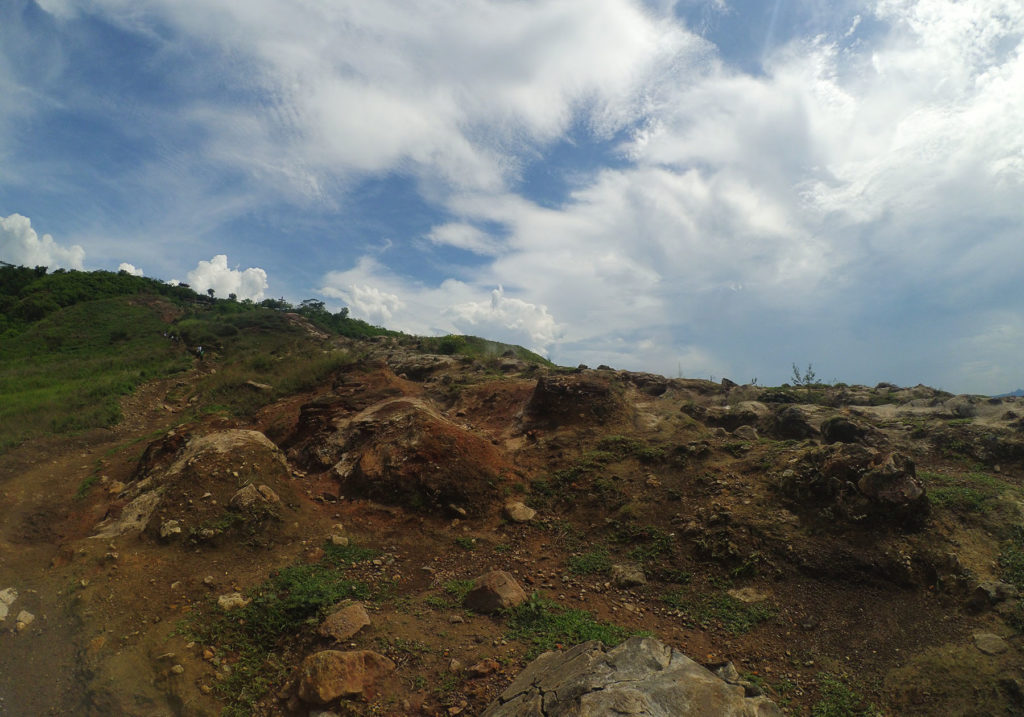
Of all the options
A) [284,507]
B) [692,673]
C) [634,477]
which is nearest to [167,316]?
[284,507]

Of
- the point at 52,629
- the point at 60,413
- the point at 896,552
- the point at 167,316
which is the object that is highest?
the point at 167,316

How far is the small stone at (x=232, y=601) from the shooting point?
6.91 meters

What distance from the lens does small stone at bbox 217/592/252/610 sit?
22.7ft

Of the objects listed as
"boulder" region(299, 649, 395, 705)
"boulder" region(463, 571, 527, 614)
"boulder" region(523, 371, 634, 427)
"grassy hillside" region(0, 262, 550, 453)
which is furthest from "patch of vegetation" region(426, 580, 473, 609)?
"grassy hillside" region(0, 262, 550, 453)

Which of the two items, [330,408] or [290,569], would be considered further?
[330,408]

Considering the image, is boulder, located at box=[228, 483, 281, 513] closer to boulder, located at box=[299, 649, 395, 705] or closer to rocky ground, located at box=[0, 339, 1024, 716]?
rocky ground, located at box=[0, 339, 1024, 716]

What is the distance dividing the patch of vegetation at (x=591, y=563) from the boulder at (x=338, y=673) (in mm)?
3922

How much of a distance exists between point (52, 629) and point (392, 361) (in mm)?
22721

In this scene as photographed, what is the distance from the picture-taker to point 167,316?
1649 inches

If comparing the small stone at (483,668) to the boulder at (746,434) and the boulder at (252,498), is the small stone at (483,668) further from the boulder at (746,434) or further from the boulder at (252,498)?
the boulder at (746,434)

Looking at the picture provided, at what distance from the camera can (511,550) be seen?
30.4 ft

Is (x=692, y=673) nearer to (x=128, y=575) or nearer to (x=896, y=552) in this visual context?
(x=896, y=552)

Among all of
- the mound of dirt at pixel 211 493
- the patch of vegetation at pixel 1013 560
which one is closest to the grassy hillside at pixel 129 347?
the mound of dirt at pixel 211 493

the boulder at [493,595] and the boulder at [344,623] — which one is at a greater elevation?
the boulder at [493,595]
